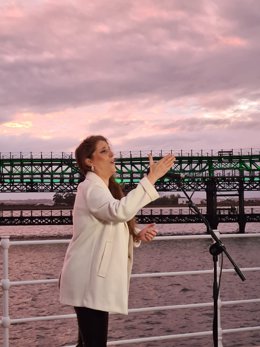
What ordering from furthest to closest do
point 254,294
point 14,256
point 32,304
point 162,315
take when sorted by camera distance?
point 14,256 → point 254,294 → point 32,304 → point 162,315

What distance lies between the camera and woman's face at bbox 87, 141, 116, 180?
351cm

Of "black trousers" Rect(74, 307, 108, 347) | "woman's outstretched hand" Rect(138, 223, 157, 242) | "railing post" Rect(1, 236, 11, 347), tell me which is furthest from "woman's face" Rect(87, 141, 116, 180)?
"railing post" Rect(1, 236, 11, 347)

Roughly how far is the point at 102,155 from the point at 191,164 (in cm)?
8310

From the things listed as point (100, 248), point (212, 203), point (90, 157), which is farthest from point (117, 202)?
point (212, 203)

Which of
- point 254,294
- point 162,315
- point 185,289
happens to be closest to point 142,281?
point 185,289

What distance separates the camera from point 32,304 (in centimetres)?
2608

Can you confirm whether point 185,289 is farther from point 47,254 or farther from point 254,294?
point 47,254

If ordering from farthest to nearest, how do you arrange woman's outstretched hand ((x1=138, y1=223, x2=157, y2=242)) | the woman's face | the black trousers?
woman's outstretched hand ((x1=138, y1=223, x2=157, y2=242)), the woman's face, the black trousers

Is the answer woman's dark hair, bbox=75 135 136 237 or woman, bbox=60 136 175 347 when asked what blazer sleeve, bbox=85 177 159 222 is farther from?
woman's dark hair, bbox=75 135 136 237

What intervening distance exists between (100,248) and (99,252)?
Result: 0.08 feet

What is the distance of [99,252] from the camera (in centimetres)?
332

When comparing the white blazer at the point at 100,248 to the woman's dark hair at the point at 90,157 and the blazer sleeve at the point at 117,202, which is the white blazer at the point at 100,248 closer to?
the blazer sleeve at the point at 117,202

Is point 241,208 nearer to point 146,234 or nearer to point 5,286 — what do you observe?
point 5,286

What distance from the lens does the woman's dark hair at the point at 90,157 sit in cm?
354
